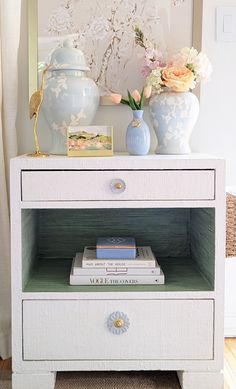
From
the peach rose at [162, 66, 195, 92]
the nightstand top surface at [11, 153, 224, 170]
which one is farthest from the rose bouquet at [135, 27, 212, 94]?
the nightstand top surface at [11, 153, 224, 170]

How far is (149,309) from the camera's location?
1.70 meters

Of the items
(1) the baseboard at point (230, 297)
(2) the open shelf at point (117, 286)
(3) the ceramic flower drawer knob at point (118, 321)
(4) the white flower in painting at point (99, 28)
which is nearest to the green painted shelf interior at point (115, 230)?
(2) the open shelf at point (117, 286)

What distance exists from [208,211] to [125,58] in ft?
2.32

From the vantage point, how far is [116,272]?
1.77 m

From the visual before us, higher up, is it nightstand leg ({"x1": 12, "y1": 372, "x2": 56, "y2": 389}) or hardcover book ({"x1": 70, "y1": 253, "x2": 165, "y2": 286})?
hardcover book ({"x1": 70, "y1": 253, "x2": 165, "y2": 286})

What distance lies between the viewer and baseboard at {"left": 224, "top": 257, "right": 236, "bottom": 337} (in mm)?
2188

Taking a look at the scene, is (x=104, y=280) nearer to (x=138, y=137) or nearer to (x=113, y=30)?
(x=138, y=137)

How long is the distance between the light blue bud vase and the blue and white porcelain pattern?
4.7 inches

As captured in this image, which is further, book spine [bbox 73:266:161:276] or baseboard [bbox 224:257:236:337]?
baseboard [bbox 224:257:236:337]

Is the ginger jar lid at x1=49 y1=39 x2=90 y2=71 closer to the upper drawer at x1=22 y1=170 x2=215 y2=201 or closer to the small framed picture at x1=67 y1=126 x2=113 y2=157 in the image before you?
the small framed picture at x1=67 y1=126 x2=113 y2=157

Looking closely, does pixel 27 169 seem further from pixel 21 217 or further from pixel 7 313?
pixel 7 313

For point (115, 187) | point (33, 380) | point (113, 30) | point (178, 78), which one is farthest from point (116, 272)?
point (113, 30)

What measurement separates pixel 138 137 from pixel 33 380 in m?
0.87

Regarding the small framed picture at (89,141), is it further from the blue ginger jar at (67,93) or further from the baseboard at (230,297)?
the baseboard at (230,297)
